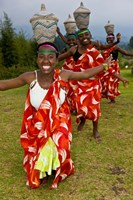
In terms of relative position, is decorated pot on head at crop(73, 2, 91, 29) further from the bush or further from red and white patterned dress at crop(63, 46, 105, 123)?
the bush

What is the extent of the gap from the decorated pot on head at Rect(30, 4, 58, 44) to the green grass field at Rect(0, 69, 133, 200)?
1725mm

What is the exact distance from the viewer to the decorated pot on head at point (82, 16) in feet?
17.6

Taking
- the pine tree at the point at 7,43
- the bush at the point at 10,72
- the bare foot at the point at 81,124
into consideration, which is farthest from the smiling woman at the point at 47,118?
the pine tree at the point at 7,43

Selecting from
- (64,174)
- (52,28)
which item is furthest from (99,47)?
(64,174)

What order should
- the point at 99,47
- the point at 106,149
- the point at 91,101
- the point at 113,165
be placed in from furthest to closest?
the point at 99,47
the point at 91,101
the point at 106,149
the point at 113,165

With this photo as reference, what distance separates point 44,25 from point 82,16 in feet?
5.84

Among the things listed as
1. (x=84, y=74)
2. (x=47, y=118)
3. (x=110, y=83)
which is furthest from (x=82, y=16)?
(x=110, y=83)

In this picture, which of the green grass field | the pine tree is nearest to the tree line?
the pine tree

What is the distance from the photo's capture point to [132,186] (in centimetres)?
396

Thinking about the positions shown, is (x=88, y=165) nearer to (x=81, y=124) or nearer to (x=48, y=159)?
(x=48, y=159)

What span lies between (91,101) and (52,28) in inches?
77.2

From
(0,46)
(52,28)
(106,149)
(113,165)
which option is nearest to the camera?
(52,28)

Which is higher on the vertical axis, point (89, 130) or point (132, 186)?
point (132, 186)

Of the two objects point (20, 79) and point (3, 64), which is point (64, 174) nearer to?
point (20, 79)
